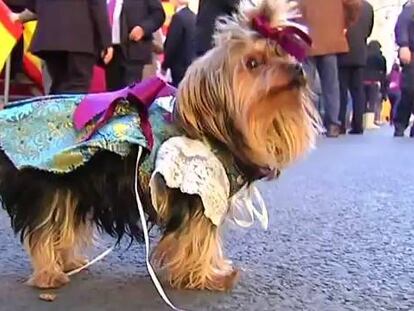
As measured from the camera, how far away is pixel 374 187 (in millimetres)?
3438

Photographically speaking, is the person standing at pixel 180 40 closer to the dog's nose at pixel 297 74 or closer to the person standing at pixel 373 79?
Answer: the dog's nose at pixel 297 74

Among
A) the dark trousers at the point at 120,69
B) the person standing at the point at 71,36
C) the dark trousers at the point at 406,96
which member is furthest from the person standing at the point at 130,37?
the dark trousers at the point at 406,96


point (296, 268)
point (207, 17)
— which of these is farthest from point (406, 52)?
point (296, 268)

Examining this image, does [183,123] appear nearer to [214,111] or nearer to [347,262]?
[214,111]

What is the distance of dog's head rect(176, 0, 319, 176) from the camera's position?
161 centimetres

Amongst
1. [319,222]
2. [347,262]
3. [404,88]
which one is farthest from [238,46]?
[404,88]

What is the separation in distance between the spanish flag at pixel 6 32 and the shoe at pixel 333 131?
3071mm

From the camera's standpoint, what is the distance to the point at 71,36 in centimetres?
303

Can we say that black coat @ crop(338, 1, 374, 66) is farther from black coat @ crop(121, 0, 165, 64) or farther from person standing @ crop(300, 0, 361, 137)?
black coat @ crop(121, 0, 165, 64)

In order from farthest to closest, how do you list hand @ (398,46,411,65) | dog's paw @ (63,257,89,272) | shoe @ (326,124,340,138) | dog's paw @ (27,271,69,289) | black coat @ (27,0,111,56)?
hand @ (398,46,411,65) < shoe @ (326,124,340,138) < black coat @ (27,0,111,56) < dog's paw @ (63,257,89,272) < dog's paw @ (27,271,69,289)

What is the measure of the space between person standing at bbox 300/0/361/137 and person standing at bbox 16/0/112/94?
309 centimetres

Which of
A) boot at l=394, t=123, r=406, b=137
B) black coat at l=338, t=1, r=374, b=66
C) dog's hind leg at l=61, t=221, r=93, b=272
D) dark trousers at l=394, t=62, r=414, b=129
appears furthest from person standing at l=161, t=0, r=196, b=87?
dog's hind leg at l=61, t=221, r=93, b=272

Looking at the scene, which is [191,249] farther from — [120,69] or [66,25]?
[120,69]

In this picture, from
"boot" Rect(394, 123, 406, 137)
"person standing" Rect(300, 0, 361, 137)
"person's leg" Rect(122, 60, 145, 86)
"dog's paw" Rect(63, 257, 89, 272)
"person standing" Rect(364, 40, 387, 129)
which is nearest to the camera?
"dog's paw" Rect(63, 257, 89, 272)
